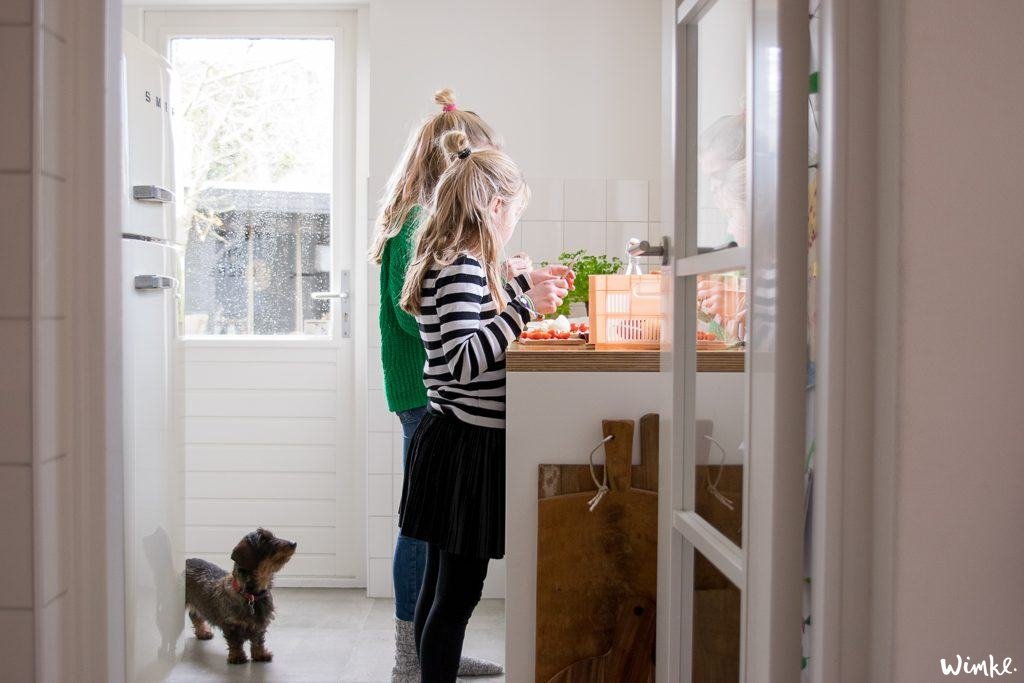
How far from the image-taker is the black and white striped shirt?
190 centimetres

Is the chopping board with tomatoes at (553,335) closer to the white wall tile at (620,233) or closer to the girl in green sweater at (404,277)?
the girl in green sweater at (404,277)

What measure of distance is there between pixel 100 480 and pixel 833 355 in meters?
0.83

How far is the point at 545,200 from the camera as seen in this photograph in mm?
3277

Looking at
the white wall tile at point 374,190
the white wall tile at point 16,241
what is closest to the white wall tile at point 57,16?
the white wall tile at point 16,241

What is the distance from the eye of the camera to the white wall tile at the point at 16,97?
1.04m

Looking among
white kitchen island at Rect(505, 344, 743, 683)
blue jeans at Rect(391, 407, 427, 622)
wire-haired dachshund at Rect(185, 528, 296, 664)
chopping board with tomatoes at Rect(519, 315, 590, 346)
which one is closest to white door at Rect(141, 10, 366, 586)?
wire-haired dachshund at Rect(185, 528, 296, 664)

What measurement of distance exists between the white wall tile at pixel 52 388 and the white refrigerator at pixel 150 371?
1.06 m

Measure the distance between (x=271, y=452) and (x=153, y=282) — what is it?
1387 millimetres

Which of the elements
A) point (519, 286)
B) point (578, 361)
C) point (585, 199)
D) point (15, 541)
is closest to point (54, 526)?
point (15, 541)

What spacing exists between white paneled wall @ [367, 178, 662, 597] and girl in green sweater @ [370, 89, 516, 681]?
81 cm

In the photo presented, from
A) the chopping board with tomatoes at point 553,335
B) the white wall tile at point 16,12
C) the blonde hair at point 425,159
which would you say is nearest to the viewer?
the white wall tile at point 16,12

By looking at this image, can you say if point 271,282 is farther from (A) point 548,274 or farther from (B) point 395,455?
(A) point 548,274

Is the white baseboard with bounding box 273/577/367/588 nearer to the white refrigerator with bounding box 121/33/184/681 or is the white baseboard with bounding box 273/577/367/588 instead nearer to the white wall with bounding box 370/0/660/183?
the white refrigerator with bounding box 121/33/184/681

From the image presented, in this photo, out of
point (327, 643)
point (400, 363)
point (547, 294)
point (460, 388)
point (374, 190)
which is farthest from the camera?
point (374, 190)
